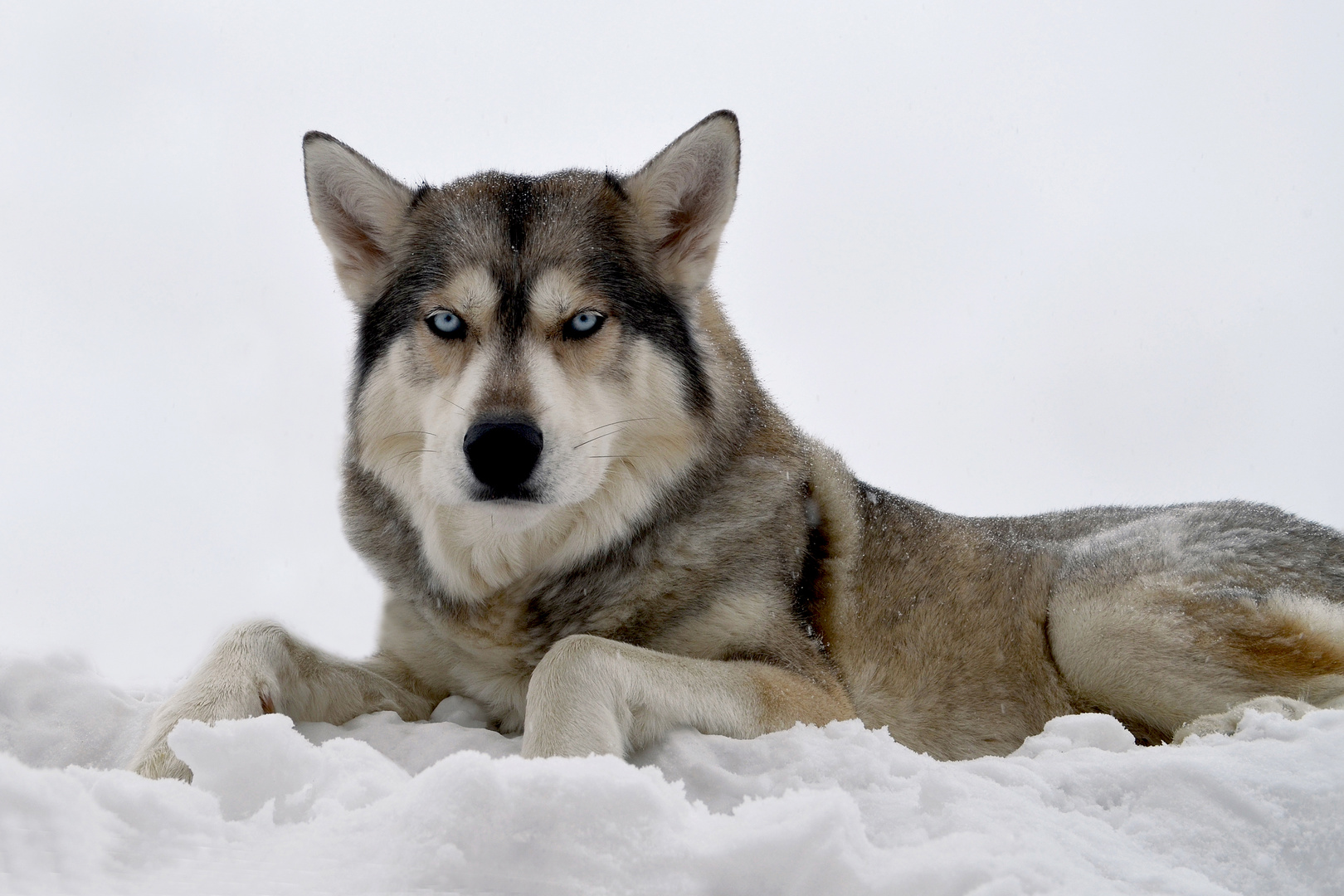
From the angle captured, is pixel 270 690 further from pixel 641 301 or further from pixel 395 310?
pixel 641 301

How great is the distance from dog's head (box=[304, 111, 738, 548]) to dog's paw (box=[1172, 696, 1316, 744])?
6.74 feet

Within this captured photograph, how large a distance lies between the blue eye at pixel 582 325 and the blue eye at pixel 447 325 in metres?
0.39

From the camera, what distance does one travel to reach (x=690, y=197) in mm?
3830

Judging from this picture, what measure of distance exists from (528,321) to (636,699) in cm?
141

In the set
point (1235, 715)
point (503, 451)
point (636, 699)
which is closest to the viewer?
point (636, 699)

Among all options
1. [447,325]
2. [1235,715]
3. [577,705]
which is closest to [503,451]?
[447,325]

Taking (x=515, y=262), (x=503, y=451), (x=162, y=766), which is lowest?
(x=162, y=766)

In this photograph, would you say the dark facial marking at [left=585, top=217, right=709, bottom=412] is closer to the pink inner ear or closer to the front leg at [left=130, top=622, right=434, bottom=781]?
the pink inner ear

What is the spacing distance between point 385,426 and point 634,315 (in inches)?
42.0

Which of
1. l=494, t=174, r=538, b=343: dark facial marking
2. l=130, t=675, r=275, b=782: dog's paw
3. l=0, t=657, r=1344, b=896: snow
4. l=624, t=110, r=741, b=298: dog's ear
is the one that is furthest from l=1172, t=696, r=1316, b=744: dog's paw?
Answer: l=130, t=675, r=275, b=782: dog's paw

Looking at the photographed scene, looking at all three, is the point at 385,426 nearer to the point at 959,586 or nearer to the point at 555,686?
the point at 555,686

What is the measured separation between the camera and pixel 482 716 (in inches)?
137

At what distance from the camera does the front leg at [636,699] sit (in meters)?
2.59

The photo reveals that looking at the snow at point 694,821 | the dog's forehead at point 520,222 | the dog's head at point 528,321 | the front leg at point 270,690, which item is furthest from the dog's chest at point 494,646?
the dog's forehead at point 520,222
